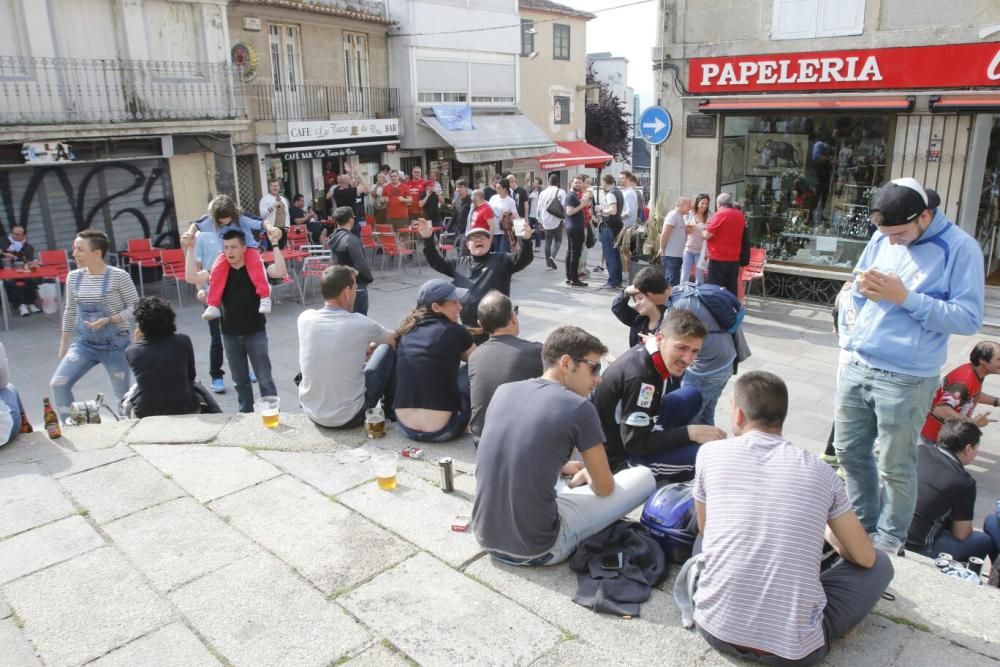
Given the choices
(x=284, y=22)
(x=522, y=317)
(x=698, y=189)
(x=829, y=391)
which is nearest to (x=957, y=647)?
(x=829, y=391)

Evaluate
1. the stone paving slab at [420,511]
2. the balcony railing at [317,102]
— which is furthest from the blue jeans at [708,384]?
the balcony railing at [317,102]

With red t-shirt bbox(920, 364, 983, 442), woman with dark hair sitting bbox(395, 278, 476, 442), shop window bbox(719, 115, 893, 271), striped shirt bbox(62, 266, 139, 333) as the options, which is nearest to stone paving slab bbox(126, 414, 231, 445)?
striped shirt bbox(62, 266, 139, 333)

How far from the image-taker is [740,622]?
271 centimetres

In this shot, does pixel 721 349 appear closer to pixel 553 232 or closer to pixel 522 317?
pixel 522 317

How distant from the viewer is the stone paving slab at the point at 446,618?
2982 millimetres

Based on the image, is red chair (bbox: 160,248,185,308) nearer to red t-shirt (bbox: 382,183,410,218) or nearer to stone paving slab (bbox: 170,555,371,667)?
red t-shirt (bbox: 382,183,410,218)

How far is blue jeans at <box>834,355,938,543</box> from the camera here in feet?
12.6

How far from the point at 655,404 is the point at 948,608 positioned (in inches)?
62.3

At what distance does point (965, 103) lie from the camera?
894 cm

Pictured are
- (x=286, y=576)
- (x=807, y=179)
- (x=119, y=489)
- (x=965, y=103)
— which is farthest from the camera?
(x=807, y=179)

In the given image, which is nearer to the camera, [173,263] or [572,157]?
[173,263]

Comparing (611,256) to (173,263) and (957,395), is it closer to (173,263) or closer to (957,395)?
(173,263)

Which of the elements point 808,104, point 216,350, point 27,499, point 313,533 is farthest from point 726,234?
point 27,499

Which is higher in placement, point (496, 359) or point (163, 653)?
point (496, 359)
